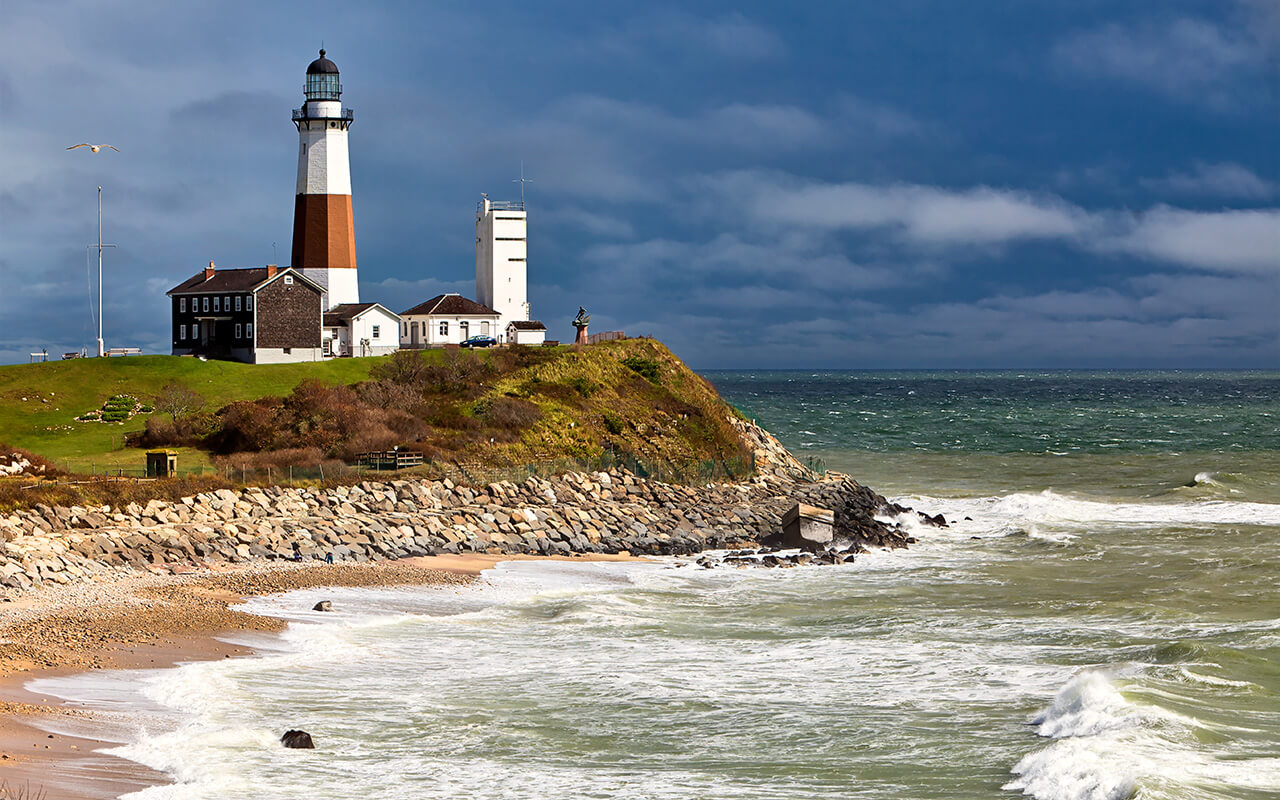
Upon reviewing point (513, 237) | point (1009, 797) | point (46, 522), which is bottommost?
point (1009, 797)

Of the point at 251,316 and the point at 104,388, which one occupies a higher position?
the point at 251,316

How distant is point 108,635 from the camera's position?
1973 cm

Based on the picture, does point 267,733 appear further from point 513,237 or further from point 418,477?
point 513,237

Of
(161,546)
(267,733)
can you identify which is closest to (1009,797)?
(267,733)

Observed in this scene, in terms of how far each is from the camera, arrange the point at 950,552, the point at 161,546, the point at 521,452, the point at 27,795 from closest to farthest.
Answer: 1. the point at 27,795
2. the point at 161,546
3. the point at 950,552
4. the point at 521,452

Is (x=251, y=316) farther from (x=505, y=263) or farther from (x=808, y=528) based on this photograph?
(x=808, y=528)

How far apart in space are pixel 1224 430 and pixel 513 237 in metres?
47.3

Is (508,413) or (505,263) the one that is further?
(505,263)

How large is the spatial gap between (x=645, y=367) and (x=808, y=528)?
714 inches

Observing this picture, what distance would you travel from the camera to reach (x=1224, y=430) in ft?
265

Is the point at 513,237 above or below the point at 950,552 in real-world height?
above

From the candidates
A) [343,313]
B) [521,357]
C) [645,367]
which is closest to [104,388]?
[343,313]

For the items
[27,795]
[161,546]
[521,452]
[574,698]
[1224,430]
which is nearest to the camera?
[27,795]

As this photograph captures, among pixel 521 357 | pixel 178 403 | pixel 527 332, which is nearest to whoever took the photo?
pixel 178 403
